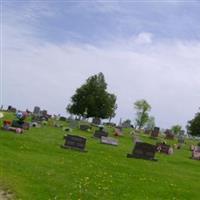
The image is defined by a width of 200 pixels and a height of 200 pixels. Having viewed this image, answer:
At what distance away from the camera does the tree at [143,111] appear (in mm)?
101594

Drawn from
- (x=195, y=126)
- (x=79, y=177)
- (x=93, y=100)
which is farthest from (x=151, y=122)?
(x=79, y=177)

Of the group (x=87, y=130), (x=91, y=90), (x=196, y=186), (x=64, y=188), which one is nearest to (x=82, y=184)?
(x=64, y=188)

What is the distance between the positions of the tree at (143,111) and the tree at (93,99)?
2656 centimetres

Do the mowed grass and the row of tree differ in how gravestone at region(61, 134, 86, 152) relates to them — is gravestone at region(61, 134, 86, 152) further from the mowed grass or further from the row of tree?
the row of tree

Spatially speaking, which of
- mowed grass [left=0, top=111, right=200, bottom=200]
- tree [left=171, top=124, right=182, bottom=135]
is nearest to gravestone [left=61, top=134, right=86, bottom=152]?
mowed grass [left=0, top=111, right=200, bottom=200]

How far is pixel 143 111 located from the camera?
102m

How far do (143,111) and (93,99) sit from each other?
3153cm

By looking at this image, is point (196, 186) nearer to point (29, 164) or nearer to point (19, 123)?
point (29, 164)

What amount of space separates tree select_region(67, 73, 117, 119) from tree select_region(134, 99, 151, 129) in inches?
1046

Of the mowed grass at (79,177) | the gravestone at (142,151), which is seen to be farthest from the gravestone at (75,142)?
the gravestone at (142,151)

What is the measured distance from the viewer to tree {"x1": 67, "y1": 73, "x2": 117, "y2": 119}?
73688 mm

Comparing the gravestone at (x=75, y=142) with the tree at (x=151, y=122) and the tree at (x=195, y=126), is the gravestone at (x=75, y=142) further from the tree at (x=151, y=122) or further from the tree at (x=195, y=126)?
the tree at (x=151, y=122)

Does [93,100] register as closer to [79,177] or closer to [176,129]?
[176,129]

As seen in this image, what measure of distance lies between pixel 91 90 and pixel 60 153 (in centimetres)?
4870
